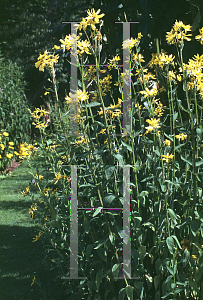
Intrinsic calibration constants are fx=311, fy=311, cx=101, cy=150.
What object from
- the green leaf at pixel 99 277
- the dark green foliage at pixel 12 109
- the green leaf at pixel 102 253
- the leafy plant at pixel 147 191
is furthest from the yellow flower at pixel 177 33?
the dark green foliage at pixel 12 109

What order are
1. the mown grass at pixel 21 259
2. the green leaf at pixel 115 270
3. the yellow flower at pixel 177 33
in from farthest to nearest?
the mown grass at pixel 21 259 < the green leaf at pixel 115 270 < the yellow flower at pixel 177 33

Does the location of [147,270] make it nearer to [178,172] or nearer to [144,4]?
[178,172]

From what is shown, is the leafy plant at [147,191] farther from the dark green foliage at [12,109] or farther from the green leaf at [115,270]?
the dark green foliage at [12,109]

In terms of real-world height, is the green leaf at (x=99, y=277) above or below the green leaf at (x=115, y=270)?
below

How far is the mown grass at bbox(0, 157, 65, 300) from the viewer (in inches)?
98.2

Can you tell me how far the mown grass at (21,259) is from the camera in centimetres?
249

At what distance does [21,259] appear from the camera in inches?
121

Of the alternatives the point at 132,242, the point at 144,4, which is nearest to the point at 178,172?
the point at 132,242

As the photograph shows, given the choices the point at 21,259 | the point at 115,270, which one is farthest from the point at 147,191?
the point at 21,259

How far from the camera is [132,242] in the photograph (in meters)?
1.66

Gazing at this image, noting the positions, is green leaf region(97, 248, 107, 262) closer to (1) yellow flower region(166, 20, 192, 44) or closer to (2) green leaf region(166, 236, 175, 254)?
(2) green leaf region(166, 236, 175, 254)

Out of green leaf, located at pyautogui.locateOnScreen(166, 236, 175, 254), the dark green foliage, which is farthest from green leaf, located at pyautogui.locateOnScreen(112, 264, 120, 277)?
the dark green foliage

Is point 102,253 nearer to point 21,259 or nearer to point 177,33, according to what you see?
point 177,33

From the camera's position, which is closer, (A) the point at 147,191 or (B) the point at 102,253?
(B) the point at 102,253
